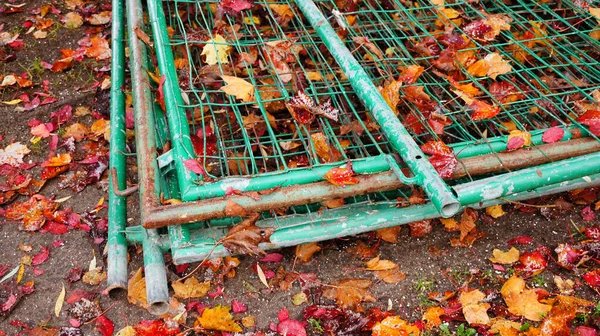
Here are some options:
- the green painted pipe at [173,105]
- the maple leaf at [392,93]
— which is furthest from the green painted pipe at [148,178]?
the maple leaf at [392,93]

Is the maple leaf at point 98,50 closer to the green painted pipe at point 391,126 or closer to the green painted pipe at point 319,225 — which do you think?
the green painted pipe at point 391,126

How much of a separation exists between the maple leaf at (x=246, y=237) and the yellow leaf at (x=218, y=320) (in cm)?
25

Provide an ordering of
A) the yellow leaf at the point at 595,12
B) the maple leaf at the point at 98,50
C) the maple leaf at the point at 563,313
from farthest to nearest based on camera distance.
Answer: the maple leaf at the point at 98,50 → the yellow leaf at the point at 595,12 → the maple leaf at the point at 563,313

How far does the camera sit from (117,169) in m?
2.20

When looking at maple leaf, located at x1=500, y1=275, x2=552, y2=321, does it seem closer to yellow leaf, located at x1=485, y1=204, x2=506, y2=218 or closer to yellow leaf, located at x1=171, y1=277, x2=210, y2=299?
yellow leaf, located at x1=485, y1=204, x2=506, y2=218

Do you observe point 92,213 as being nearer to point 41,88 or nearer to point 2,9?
point 41,88

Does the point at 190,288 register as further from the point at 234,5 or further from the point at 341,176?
the point at 234,5

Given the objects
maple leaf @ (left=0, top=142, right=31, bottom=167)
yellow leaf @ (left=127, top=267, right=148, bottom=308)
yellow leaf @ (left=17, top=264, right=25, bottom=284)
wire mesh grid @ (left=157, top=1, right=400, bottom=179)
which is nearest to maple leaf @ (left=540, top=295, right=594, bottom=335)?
wire mesh grid @ (left=157, top=1, right=400, bottom=179)

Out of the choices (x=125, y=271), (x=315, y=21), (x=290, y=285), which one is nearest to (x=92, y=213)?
(x=125, y=271)

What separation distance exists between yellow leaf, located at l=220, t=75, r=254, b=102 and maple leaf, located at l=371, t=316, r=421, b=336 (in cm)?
111

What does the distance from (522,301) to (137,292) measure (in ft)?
4.65

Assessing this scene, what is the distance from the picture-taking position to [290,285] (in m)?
2.00

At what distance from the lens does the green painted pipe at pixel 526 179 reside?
5.65ft

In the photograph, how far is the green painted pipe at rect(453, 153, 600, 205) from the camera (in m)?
1.72
